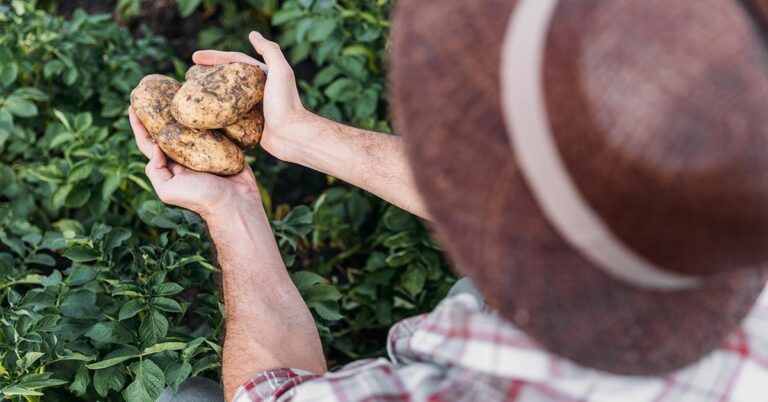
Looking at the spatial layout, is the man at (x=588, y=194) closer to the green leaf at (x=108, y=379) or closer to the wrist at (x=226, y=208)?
the wrist at (x=226, y=208)

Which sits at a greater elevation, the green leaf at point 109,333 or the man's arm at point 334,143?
the man's arm at point 334,143

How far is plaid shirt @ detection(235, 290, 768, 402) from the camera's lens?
977 mm

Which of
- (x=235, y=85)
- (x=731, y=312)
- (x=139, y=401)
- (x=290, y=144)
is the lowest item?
(x=139, y=401)

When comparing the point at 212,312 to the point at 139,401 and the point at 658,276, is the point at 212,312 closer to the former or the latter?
the point at 139,401

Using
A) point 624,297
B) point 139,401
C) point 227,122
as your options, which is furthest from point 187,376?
point 624,297

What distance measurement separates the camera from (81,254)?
1.69m

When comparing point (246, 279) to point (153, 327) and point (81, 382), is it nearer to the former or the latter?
point (153, 327)

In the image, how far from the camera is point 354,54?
2.18 meters

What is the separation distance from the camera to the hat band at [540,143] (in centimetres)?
79

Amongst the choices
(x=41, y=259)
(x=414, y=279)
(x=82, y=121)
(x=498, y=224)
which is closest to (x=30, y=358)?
(x=41, y=259)

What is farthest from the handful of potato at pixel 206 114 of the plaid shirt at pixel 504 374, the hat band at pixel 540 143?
the hat band at pixel 540 143

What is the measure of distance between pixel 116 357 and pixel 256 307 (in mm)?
361

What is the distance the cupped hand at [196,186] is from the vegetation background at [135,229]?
141 mm

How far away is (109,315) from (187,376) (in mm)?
267
